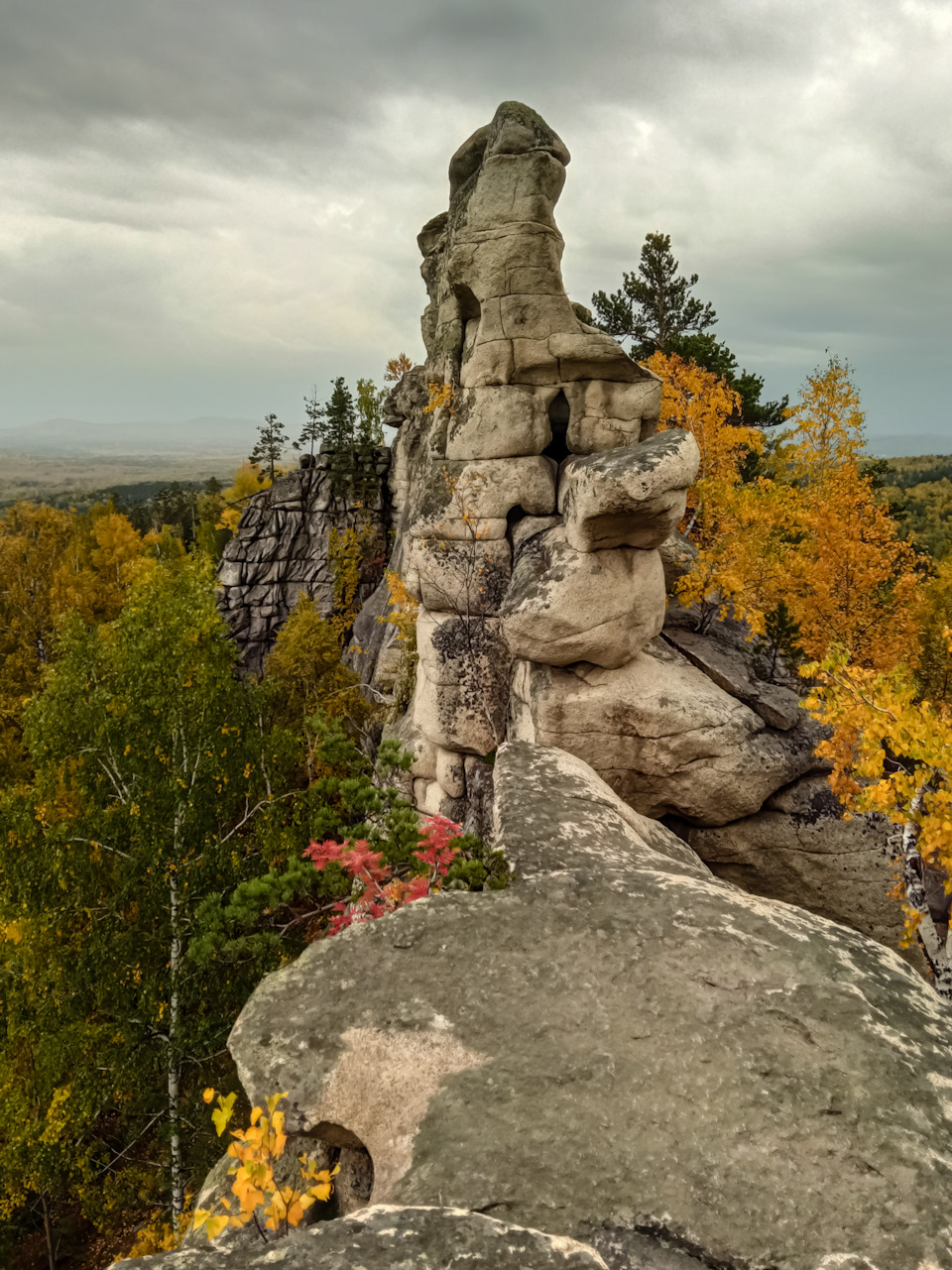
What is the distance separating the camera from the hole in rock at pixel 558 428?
20.5 meters

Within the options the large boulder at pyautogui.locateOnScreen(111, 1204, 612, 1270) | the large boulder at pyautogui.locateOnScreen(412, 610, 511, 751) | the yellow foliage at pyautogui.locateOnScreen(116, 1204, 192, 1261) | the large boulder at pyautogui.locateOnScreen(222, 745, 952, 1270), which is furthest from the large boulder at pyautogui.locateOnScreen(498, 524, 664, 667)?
the yellow foliage at pyautogui.locateOnScreen(116, 1204, 192, 1261)

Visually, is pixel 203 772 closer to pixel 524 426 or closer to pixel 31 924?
pixel 31 924

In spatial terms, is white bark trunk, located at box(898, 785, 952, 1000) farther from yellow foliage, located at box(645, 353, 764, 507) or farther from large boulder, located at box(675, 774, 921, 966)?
yellow foliage, located at box(645, 353, 764, 507)

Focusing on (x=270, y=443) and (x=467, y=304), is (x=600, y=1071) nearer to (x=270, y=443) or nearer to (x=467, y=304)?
(x=467, y=304)

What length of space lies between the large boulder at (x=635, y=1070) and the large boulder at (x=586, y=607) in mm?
9907

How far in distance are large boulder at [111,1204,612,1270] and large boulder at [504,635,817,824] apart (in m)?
12.9

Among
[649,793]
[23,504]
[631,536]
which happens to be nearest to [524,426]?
[631,536]

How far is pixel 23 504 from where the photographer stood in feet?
135

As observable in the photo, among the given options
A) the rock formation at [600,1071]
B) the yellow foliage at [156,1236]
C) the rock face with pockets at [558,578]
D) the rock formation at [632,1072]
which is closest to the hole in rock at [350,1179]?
the rock formation at [600,1071]

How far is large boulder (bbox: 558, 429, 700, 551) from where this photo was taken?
14.8 meters

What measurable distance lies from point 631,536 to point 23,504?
39.3 meters

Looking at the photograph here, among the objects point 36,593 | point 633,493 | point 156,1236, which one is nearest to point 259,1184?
point 633,493

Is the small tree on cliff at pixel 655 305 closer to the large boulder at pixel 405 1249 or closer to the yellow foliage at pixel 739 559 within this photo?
the yellow foliage at pixel 739 559

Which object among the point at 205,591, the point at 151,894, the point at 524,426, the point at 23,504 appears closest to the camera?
the point at 151,894
